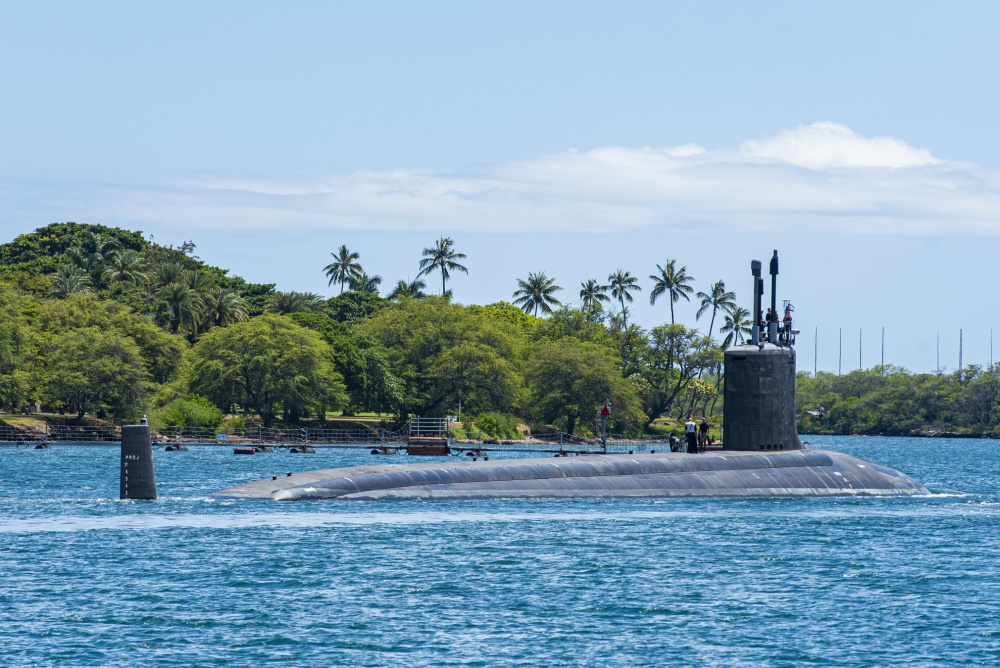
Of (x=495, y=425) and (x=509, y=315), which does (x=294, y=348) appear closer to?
(x=495, y=425)

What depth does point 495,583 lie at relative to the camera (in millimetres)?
27125

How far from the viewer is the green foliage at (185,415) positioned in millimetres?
92875

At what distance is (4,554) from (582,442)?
274 ft

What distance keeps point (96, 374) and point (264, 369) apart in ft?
40.2

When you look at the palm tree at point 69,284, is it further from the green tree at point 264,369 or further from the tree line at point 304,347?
the green tree at point 264,369

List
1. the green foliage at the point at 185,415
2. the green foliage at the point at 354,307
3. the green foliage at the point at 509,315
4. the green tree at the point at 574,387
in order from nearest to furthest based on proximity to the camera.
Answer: the green foliage at the point at 185,415 < the green tree at the point at 574,387 < the green foliage at the point at 509,315 < the green foliage at the point at 354,307

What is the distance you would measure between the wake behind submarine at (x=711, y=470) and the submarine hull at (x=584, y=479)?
0.10ft

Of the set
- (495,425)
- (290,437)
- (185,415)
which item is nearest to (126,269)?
(185,415)

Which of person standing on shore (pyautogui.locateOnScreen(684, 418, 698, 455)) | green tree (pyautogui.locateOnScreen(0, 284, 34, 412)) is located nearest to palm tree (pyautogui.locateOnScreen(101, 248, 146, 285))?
green tree (pyautogui.locateOnScreen(0, 284, 34, 412))

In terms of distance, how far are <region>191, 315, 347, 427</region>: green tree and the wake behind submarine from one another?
56.4m

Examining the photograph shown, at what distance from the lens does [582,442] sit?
365ft

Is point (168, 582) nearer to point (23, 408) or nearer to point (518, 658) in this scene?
point (518, 658)

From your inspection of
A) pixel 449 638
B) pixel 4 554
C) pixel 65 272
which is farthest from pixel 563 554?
pixel 65 272

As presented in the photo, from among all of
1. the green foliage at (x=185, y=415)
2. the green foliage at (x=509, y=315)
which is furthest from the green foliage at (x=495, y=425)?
the green foliage at (x=185, y=415)
